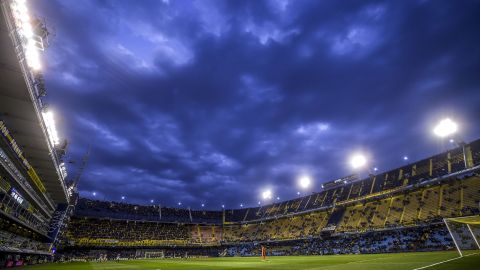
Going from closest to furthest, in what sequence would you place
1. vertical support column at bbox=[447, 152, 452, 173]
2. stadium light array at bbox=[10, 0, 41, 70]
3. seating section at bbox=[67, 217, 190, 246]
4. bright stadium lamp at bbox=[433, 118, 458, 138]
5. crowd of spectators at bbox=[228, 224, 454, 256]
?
stadium light array at bbox=[10, 0, 41, 70] < bright stadium lamp at bbox=[433, 118, 458, 138] < crowd of spectators at bbox=[228, 224, 454, 256] < vertical support column at bbox=[447, 152, 452, 173] < seating section at bbox=[67, 217, 190, 246]

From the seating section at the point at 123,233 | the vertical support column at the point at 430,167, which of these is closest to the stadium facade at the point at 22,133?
the seating section at the point at 123,233

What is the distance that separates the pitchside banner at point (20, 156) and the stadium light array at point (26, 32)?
781cm

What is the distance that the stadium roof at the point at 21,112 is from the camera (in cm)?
1453

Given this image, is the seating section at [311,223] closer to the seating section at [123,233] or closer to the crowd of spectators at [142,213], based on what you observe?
the seating section at [123,233]

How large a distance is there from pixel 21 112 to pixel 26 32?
25.3 feet

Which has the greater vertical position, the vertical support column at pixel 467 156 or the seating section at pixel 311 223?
the vertical support column at pixel 467 156

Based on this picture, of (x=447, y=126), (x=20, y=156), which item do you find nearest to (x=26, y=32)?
(x=20, y=156)

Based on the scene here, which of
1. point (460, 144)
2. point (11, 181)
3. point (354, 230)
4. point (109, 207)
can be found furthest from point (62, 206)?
point (460, 144)

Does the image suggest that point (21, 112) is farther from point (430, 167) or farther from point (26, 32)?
point (430, 167)

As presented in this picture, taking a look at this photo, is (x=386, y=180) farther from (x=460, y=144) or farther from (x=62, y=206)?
(x=62, y=206)

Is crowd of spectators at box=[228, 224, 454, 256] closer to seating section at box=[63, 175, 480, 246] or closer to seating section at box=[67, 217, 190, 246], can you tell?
seating section at box=[63, 175, 480, 246]

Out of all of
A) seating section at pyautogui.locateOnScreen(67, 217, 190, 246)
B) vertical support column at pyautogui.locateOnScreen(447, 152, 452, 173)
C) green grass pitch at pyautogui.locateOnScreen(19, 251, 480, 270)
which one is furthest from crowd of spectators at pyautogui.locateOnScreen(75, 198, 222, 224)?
vertical support column at pyautogui.locateOnScreen(447, 152, 452, 173)

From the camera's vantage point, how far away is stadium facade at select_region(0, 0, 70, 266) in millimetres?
14734

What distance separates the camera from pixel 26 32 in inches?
637
